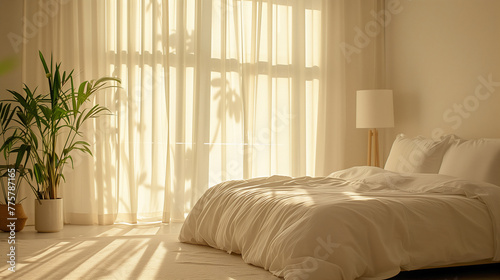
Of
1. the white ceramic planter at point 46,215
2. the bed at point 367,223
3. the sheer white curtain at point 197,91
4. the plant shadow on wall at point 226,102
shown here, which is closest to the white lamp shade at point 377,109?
the sheer white curtain at point 197,91

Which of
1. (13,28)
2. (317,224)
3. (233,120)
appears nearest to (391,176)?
(317,224)

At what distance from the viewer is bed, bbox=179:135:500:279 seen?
2633 mm

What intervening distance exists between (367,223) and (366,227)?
0.02 metres

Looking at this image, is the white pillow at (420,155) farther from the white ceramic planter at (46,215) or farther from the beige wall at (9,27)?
the beige wall at (9,27)

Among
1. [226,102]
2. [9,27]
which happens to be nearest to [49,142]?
[9,27]

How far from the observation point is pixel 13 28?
4.99 metres

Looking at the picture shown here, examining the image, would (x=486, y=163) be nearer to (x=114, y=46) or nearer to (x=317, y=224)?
(x=317, y=224)

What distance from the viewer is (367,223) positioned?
2.70m

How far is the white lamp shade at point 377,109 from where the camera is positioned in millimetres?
5273

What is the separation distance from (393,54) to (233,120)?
1.88 metres

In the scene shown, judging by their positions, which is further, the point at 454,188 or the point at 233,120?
the point at 233,120

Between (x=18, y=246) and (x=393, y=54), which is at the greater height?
(x=393, y=54)

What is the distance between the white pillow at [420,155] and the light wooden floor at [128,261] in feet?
3.24

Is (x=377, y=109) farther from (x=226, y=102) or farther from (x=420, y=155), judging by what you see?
(x=226, y=102)
